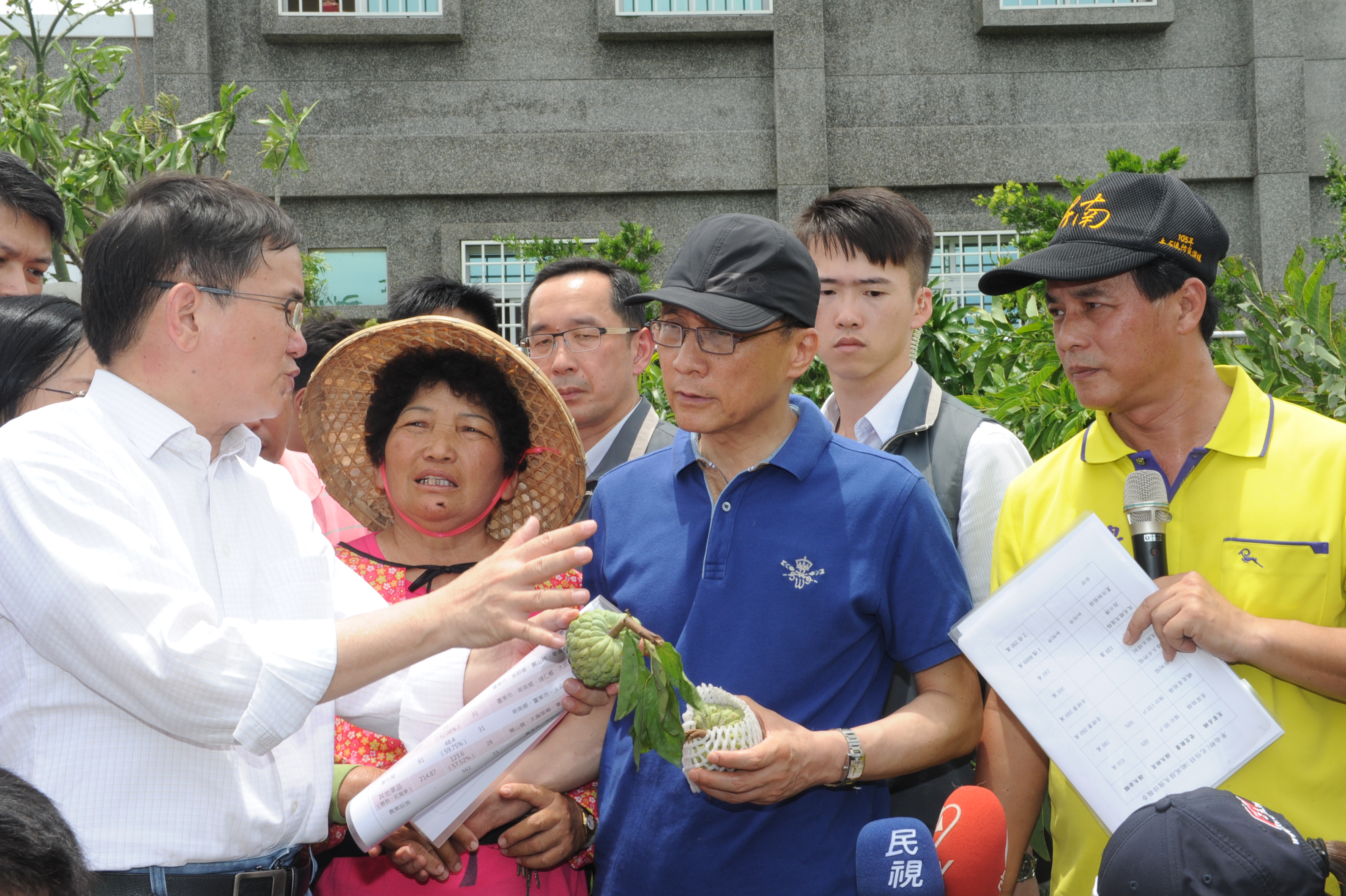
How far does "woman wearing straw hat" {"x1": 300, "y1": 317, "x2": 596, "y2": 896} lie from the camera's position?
10.6 feet

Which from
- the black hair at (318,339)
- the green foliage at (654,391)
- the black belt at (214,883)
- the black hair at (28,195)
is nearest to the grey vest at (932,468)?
the black belt at (214,883)

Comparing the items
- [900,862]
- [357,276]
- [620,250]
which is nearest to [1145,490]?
[900,862]

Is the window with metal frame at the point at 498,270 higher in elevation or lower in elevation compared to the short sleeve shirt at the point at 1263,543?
higher

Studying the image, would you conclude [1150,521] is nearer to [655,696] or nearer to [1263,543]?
[1263,543]

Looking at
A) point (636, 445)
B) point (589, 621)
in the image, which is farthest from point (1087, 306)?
point (636, 445)

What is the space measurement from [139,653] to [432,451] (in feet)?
4.47

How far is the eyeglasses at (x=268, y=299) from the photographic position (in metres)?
2.35

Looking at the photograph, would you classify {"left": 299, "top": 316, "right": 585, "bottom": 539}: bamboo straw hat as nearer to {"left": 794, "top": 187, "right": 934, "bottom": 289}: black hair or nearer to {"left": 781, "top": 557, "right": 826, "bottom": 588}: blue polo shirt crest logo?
{"left": 781, "top": 557, "right": 826, "bottom": 588}: blue polo shirt crest logo

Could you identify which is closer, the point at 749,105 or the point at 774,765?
the point at 774,765

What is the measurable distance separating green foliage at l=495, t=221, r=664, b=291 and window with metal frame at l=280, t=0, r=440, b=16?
3078 millimetres

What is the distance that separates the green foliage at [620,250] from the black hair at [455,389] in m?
4.59

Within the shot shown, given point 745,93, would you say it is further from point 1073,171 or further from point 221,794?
point 221,794

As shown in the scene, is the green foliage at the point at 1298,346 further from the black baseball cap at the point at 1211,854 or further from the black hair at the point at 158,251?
the black hair at the point at 158,251

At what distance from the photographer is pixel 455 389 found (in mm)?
3363
